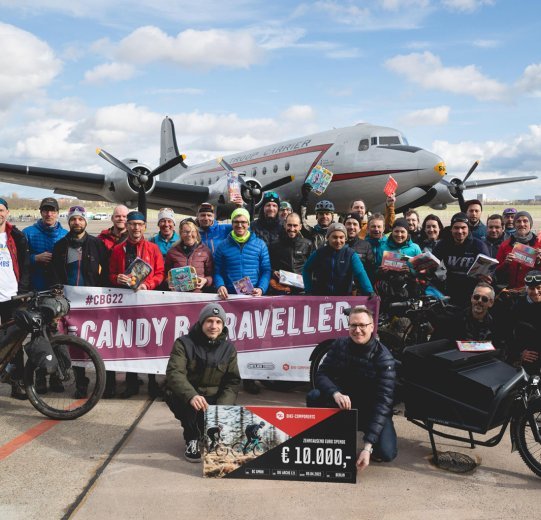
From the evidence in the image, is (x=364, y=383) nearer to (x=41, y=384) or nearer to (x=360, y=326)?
(x=360, y=326)

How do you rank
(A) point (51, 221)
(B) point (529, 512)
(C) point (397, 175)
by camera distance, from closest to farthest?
(B) point (529, 512) → (A) point (51, 221) → (C) point (397, 175)

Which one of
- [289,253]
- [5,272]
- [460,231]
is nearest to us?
[5,272]

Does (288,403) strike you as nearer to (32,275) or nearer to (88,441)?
(88,441)

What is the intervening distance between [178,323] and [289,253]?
1.55 metres

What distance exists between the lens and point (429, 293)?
5766 millimetres

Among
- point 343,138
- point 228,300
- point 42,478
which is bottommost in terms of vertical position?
point 42,478

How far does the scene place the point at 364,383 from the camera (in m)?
3.97

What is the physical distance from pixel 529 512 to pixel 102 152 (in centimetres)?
1438

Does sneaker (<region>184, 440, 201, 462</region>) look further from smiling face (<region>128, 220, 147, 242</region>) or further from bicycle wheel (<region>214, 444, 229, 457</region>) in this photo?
smiling face (<region>128, 220, 147, 242</region>)

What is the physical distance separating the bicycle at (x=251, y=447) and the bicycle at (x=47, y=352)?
1.62 m

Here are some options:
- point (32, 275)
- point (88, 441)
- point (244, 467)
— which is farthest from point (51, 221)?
point (244, 467)

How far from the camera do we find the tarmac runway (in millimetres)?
3232

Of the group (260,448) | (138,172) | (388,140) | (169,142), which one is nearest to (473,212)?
(260,448)

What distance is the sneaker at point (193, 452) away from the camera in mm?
3993
